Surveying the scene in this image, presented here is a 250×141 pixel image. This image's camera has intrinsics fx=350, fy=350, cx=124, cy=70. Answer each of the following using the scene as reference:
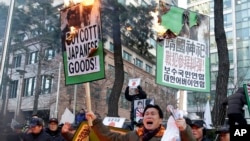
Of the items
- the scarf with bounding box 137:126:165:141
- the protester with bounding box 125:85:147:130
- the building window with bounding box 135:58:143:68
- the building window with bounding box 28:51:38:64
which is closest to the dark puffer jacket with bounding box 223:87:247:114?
the scarf with bounding box 137:126:165:141

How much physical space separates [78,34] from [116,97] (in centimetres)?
554

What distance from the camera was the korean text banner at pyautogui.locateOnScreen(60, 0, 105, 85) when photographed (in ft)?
12.5

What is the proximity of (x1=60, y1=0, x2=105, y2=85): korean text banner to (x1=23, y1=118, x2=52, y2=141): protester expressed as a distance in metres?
1.15

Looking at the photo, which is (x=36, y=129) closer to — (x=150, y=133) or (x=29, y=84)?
(x=150, y=133)

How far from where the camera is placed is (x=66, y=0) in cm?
454

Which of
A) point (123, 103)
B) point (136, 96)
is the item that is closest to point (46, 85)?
point (123, 103)

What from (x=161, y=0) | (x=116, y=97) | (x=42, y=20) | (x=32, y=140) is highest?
(x=42, y=20)

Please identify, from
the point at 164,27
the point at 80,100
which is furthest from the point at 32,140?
the point at 80,100

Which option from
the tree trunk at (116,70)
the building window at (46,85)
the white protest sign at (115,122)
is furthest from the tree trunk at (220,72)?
the building window at (46,85)

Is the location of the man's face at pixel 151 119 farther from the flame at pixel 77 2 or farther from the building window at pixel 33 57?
the building window at pixel 33 57

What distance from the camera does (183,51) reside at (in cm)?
512

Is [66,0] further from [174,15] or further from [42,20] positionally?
[42,20]

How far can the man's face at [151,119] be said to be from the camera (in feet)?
9.82

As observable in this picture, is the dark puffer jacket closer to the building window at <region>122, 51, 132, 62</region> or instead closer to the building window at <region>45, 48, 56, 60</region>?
the building window at <region>45, 48, 56, 60</region>
